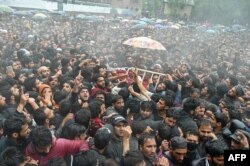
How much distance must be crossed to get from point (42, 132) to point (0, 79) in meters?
3.36

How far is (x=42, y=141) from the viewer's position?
3820 mm

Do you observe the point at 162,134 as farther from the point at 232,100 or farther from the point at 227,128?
the point at 232,100

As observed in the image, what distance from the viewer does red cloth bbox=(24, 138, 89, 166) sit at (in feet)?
12.8

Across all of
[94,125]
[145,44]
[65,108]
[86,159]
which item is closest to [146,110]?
[94,125]

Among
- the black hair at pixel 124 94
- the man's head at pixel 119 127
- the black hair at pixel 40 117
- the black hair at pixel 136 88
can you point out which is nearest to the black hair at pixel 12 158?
the black hair at pixel 40 117

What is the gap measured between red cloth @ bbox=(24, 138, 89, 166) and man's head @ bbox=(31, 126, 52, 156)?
5 centimetres

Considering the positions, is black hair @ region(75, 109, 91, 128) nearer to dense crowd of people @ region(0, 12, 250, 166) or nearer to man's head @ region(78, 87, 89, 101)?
dense crowd of people @ region(0, 12, 250, 166)

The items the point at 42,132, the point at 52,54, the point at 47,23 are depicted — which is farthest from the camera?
the point at 47,23

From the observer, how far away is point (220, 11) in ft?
163

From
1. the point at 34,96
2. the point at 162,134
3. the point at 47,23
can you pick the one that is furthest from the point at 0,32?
the point at 162,134

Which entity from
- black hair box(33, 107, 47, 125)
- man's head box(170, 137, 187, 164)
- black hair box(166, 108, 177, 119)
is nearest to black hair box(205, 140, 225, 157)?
man's head box(170, 137, 187, 164)

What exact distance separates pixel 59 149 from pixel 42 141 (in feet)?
0.91

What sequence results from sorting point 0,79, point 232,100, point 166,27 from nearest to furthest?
point 0,79 → point 232,100 → point 166,27

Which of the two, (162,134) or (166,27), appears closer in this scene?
(162,134)
